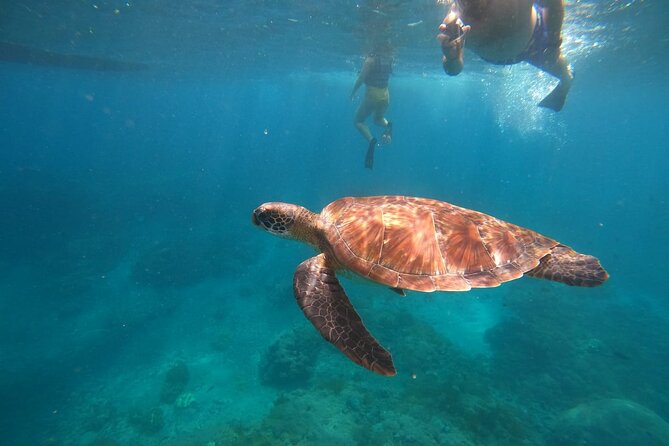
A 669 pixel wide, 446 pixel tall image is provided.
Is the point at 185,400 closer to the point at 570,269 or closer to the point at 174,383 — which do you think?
the point at 174,383

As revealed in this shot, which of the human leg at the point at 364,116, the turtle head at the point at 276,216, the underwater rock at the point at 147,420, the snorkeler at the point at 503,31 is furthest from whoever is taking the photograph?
the human leg at the point at 364,116

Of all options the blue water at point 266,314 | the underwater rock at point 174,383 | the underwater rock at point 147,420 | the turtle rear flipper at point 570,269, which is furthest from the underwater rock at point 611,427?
the underwater rock at point 174,383

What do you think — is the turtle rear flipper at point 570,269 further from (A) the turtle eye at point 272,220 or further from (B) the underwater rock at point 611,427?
(B) the underwater rock at point 611,427

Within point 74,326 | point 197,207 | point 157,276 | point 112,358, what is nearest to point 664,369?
point 112,358

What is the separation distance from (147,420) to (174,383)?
50.1 inches

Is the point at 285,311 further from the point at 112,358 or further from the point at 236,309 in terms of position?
the point at 112,358

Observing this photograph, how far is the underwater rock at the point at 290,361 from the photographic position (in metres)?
9.52

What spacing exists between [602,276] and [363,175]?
109 ft

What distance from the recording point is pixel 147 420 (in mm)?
8812

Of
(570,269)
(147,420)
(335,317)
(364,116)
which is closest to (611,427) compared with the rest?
(570,269)

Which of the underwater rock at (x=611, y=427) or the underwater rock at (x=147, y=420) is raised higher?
the underwater rock at (x=611, y=427)

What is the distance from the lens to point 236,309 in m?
13.6

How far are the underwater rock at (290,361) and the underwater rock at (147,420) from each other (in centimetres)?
290

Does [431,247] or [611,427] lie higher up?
[431,247]
